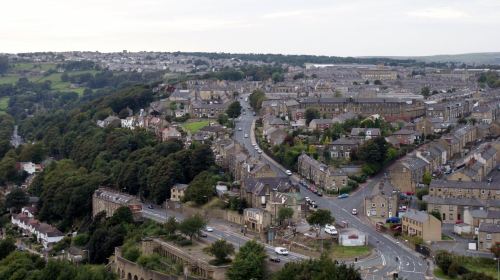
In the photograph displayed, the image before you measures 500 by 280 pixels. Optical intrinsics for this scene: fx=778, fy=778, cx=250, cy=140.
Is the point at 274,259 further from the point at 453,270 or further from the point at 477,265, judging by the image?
the point at 477,265

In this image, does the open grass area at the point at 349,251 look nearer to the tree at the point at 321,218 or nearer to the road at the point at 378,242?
the road at the point at 378,242

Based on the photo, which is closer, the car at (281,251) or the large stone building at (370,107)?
the car at (281,251)

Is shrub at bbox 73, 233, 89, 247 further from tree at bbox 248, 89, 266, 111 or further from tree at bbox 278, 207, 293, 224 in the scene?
tree at bbox 248, 89, 266, 111

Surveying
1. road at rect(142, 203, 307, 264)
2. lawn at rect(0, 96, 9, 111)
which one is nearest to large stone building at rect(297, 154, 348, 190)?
road at rect(142, 203, 307, 264)

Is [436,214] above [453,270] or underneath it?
above

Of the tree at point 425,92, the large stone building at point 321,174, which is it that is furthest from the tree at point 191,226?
the tree at point 425,92

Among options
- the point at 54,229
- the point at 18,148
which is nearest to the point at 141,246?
the point at 54,229

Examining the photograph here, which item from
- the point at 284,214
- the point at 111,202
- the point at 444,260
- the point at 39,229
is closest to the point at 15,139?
the point at 39,229

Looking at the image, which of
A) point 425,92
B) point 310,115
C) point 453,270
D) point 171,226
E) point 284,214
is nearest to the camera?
point 453,270
